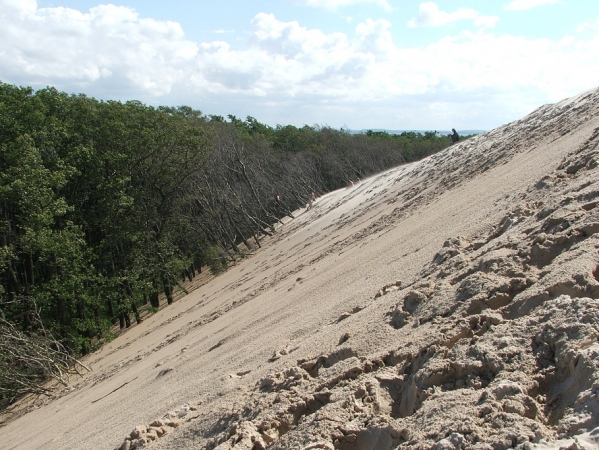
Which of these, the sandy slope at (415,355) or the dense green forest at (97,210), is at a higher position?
the dense green forest at (97,210)

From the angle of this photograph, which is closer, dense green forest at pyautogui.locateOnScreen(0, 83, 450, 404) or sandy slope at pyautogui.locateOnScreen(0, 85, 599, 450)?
sandy slope at pyautogui.locateOnScreen(0, 85, 599, 450)

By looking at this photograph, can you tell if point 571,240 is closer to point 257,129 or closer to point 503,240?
point 503,240

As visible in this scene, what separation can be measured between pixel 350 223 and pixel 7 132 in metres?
11.2

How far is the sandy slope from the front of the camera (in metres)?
2.96

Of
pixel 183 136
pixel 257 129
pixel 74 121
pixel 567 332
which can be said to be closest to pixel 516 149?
pixel 567 332

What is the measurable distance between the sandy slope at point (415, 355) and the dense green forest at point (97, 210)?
8.35m

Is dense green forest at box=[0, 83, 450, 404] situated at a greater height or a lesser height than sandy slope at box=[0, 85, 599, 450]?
greater

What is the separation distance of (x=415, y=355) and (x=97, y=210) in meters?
18.5

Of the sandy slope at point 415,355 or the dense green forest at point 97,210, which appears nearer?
the sandy slope at point 415,355

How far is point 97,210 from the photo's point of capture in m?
20.3

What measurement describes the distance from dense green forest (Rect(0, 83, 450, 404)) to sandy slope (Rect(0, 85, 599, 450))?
27.4 ft

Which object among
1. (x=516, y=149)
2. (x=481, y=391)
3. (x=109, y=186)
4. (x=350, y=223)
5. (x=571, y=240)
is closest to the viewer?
(x=481, y=391)

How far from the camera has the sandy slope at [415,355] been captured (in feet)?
9.70

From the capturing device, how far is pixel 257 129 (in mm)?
54438
